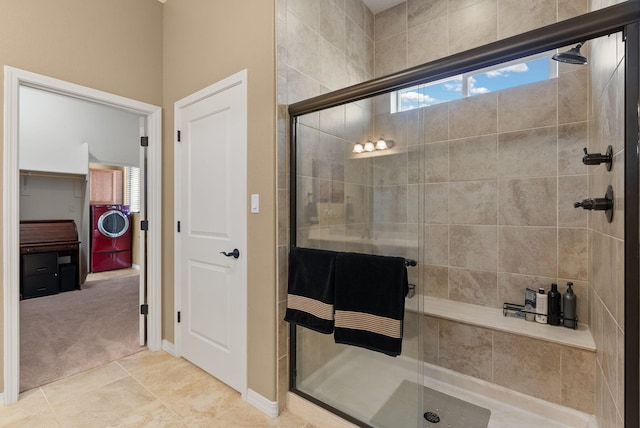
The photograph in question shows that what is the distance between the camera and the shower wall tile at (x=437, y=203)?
2611mm

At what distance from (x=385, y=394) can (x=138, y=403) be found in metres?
1.58

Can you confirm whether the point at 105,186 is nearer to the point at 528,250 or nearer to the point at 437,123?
the point at 437,123

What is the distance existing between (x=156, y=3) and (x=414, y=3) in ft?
7.64

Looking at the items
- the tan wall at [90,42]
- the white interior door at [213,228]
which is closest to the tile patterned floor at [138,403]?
the white interior door at [213,228]

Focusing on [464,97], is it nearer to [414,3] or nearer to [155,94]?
[414,3]

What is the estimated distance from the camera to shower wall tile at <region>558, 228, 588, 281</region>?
204 cm

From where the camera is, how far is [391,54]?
2.93m

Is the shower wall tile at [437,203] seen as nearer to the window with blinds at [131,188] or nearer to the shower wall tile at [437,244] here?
the shower wall tile at [437,244]

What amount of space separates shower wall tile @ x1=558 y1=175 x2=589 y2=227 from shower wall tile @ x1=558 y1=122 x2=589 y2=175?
6 cm

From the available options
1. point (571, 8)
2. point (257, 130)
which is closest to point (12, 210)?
point (257, 130)

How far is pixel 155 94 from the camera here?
263cm

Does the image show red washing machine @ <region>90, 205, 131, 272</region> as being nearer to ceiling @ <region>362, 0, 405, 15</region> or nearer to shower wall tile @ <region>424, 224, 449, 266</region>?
→ ceiling @ <region>362, 0, 405, 15</region>

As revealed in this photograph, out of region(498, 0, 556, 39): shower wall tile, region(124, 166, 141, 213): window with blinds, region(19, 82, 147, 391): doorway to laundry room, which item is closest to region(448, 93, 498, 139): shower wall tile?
region(498, 0, 556, 39): shower wall tile

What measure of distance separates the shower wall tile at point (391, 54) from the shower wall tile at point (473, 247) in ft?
5.36
